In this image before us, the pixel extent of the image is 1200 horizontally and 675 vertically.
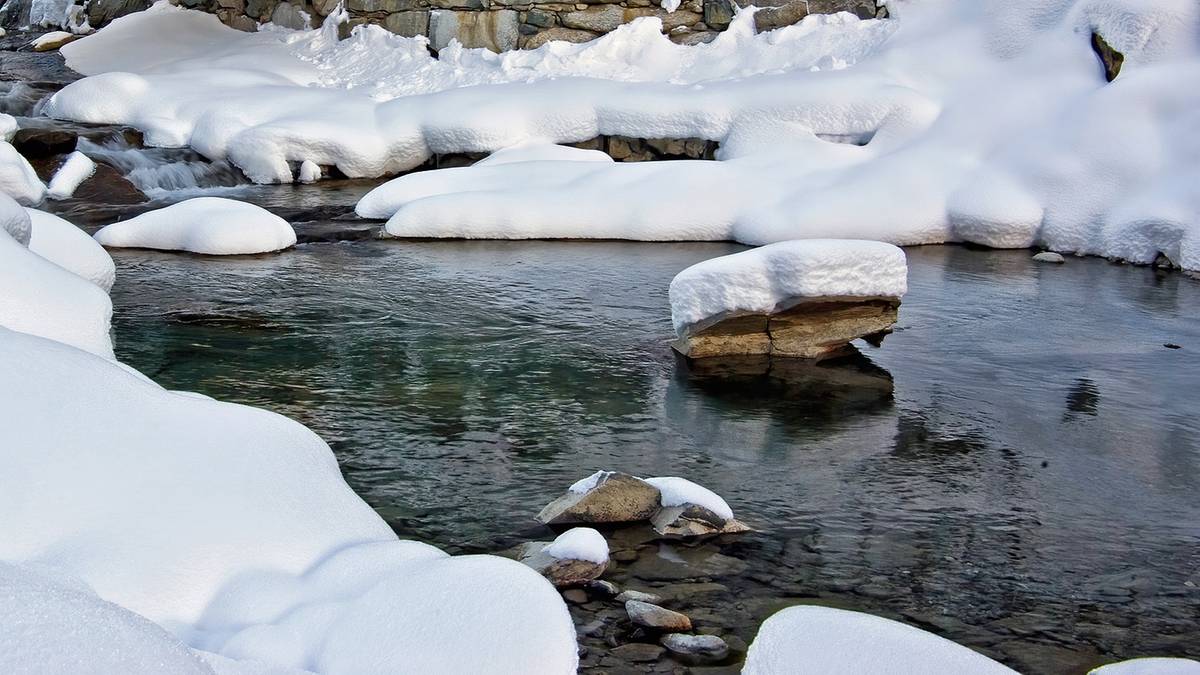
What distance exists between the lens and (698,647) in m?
3.44

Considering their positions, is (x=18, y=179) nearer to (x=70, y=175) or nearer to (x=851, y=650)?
(x=70, y=175)

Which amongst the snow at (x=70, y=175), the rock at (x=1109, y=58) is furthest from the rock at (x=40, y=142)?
the rock at (x=1109, y=58)

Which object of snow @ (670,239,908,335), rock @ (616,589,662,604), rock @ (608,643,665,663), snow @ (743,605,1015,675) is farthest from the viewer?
snow @ (670,239,908,335)

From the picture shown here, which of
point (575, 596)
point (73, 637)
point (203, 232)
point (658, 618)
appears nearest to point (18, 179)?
point (203, 232)

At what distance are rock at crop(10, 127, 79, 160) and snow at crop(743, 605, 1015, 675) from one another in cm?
1110

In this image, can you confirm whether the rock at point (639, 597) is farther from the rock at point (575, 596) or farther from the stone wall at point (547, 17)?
the stone wall at point (547, 17)

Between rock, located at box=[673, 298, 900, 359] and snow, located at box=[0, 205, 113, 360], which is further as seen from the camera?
rock, located at box=[673, 298, 900, 359]

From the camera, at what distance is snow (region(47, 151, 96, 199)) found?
11.2 m

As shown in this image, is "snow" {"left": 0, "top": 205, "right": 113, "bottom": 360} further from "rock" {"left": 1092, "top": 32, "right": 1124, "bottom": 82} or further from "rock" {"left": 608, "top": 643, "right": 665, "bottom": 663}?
"rock" {"left": 1092, "top": 32, "right": 1124, "bottom": 82}

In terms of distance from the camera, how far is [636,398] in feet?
19.5

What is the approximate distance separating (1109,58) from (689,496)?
8.77 meters

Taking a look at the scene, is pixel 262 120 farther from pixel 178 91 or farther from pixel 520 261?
pixel 520 261

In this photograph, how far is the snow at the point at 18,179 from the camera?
1065 cm

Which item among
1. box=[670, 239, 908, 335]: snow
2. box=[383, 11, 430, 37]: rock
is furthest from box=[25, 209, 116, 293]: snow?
box=[383, 11, 430, 37]: rock
